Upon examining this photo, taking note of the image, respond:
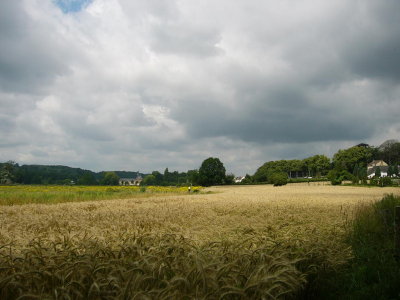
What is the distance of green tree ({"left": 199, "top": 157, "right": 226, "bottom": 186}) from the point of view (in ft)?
301

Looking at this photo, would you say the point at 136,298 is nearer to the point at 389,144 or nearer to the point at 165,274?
the point at 165,274

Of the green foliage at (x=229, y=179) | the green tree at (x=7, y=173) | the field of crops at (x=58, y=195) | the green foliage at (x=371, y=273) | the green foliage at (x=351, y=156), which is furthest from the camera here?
the green foliage at (x=351, y=156)

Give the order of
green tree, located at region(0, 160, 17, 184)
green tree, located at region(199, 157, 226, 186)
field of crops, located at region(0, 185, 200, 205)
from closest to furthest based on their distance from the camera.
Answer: field of crops, located at region(0, 185, 200, 205) < green tree, located at region(0, 160, 17, 184) < green tree, located at region(199, 157, 226, 186)

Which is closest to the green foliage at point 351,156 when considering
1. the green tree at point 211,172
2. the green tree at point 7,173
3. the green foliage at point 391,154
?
the green foliage at point 391,154

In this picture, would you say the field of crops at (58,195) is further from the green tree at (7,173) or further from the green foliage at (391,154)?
the green foliage at (391,154)

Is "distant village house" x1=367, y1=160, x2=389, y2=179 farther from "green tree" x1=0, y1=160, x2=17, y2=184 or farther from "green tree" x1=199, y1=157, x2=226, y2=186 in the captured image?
"green tree" x1=0, y1=160, x2=17, y2=184

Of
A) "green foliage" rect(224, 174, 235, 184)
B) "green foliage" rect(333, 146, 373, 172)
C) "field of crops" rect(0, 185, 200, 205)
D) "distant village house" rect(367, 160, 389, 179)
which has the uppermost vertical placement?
"green foliage" rect(333, 146, 373, 172)

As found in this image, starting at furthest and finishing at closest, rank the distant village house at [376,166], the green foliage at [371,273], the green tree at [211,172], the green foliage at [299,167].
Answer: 1. the green foliage at [299,167]
2. the distant village house at [376,166]
3. the green tree at [211,172]
4. the green foliage at [371,273]

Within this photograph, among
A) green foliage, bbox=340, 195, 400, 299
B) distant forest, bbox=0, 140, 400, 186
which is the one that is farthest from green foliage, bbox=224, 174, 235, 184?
green foliage, bbox=340, 195, 400, 299

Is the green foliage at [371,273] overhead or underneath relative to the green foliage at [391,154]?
underneath

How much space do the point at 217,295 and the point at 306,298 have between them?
1.53 meters

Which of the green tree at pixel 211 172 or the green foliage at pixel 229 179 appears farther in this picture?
the green foliage at pixel 229 179

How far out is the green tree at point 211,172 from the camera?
301 feet

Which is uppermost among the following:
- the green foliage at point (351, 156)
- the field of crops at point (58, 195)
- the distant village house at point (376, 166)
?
the green foliage at point (351, 156)
